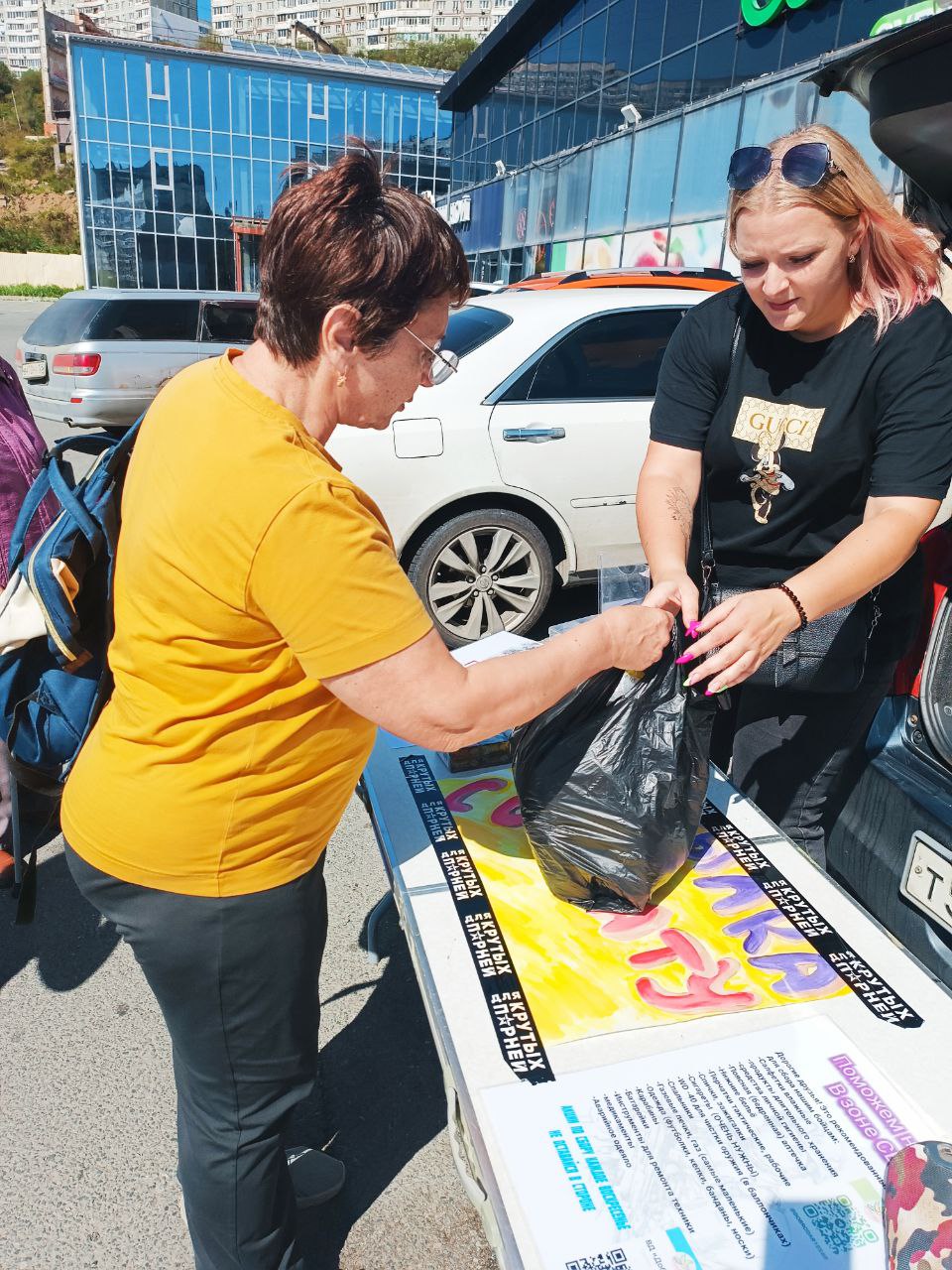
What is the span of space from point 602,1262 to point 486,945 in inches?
21.3

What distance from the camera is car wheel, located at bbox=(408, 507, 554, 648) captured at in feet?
15.2

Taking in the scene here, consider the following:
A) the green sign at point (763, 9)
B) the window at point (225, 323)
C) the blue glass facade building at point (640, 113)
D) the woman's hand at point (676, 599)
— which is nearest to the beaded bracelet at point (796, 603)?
the woman's hand at point (676, 599)

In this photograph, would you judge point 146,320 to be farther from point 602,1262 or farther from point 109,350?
point 602,1262

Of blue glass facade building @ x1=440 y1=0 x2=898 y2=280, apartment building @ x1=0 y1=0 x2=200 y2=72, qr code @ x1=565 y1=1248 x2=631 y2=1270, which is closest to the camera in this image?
qr code @ x1=565 y1=1248 x2=631 y2=1270

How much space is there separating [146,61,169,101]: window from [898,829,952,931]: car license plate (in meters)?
43.4

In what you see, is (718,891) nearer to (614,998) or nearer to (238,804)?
(614,998)

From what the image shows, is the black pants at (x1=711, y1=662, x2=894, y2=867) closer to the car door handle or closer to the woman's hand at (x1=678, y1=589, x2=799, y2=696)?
the woman's hand at (x1=678, y1=589, x2=799, y2=696)

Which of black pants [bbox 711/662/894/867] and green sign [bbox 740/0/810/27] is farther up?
green sign [bbox 740/0/810/27]

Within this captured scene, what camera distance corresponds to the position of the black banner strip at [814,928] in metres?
1.36

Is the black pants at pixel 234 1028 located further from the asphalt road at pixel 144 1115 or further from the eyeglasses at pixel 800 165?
the eyeglasses at pixel 800 165

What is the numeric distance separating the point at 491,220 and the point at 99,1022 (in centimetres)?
2397

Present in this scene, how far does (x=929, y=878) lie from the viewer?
1.71 meters

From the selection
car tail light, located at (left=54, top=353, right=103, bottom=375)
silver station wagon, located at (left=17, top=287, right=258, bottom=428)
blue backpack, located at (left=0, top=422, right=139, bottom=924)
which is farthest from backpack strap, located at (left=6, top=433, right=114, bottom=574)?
car tail light, located at (left=54, top=353, right=103, bottom=375)

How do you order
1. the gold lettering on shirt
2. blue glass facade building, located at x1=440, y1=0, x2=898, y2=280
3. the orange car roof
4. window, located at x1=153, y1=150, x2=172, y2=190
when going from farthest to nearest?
window, located at x1=153, y1=150, x2=172, y2=190
blue glass facade building, located at x1=440, y1=0, x2=898, y2=280
the orange car roof
the gold lettering on shirt
